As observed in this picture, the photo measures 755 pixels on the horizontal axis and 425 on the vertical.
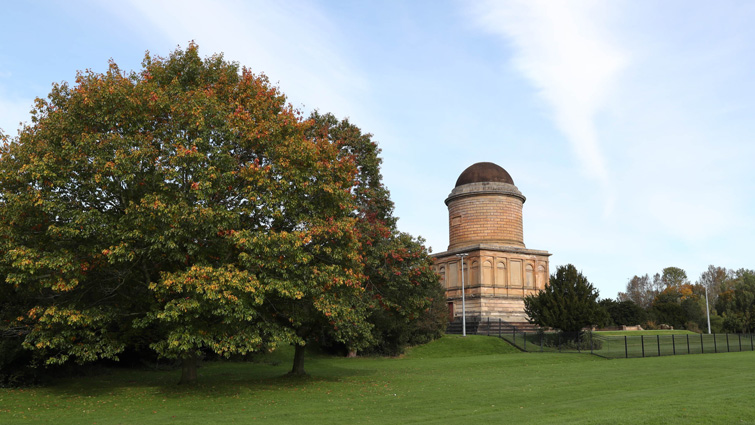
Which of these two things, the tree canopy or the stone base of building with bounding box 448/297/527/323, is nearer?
the tree canopy

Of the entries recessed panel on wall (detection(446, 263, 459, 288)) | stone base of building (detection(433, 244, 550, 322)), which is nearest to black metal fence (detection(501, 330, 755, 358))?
stone base of building (detection(433, 244, 550, 322))

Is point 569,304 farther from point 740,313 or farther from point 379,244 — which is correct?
point 740,313

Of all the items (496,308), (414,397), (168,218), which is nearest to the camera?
(168,218)

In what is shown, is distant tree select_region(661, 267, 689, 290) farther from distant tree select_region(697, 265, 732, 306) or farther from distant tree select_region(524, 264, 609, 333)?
distant tree select_region(524, 264, 609, 333)

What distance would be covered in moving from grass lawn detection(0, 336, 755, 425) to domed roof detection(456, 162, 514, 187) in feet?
110

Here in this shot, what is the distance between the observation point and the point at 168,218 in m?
15.6

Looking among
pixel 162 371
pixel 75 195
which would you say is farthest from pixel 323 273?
pixel 162 371

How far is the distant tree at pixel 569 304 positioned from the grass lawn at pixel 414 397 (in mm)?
10953

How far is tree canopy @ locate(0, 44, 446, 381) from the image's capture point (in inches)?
629

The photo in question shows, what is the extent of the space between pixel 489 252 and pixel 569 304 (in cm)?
1749

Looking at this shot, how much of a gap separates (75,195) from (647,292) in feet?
425

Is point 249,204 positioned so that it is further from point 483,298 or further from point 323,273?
point 483,298

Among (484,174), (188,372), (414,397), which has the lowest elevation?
(414,397)

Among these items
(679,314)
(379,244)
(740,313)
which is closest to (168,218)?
(379,244)
